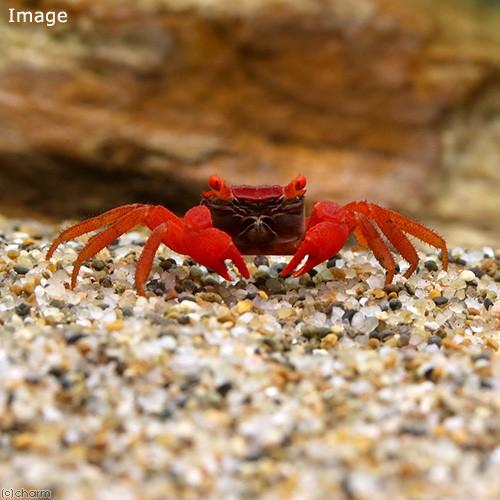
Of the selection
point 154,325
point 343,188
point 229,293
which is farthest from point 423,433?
point 343,188

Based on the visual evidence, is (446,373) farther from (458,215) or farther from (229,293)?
(458,215)

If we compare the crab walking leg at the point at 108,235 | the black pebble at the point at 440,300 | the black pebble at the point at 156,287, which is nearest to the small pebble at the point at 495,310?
the black pebble at the point at 440,300

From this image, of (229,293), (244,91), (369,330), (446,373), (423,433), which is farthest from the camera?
(244,91)

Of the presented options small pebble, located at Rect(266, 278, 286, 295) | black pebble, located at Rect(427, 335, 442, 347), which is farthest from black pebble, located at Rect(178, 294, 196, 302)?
black pebble, located at Rect(427, 335, 442, 347)

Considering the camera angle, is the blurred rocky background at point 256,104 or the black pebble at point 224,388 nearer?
the black pebble at point 224,388

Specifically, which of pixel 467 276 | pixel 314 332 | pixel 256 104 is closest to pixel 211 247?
pixel 314 332

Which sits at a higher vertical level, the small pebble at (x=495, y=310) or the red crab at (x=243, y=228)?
the red crab at (x=243, y=228)

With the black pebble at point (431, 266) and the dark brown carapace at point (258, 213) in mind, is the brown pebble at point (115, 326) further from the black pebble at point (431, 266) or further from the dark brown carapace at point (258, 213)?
the black pebble at point (431, 266)
